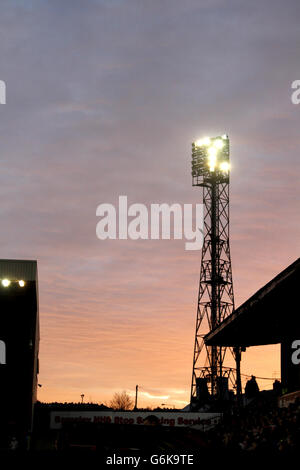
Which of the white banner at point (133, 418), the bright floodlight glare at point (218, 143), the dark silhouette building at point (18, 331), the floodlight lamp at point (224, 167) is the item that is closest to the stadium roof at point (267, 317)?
the white banner at point (133, 418)

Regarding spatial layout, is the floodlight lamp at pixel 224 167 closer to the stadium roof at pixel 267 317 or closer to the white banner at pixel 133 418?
the stadium roof at pixel 267 317

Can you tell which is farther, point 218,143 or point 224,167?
point 218,143

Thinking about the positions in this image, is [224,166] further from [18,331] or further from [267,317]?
[267,317]

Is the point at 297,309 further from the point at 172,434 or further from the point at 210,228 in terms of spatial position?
the point at 210,228

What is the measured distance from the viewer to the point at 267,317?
3391 cm

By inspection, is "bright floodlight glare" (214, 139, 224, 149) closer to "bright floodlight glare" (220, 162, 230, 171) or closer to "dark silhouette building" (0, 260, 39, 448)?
"bright floodlight glare" (220, 162, 230, 171)

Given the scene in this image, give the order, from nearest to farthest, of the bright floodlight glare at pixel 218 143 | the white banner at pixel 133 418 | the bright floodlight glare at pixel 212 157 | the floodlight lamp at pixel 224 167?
1. the white banner at pixel 133 418
2. the bright floodlight glare at pixel 212 157
3. the floodlight lamp at pixel 224 167
4. the bright floodlight glare at pixel 218 143

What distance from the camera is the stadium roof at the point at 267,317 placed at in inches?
1033

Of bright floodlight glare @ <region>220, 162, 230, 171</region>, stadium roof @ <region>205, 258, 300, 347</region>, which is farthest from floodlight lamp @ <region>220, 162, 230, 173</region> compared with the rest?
stadium roof @ <region>205, 258, 300, 347</region>

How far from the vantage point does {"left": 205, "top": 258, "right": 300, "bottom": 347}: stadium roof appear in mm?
26250

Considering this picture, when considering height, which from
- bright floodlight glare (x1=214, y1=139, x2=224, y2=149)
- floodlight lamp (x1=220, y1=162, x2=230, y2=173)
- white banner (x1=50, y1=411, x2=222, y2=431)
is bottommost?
white banner (x1=50, y1=411, x2=222, y2=431)

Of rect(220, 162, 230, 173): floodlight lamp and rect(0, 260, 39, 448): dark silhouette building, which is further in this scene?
rect(220, 162, 230, 173): floodlight lamp

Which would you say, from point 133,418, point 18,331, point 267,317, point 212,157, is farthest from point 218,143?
point 267,317

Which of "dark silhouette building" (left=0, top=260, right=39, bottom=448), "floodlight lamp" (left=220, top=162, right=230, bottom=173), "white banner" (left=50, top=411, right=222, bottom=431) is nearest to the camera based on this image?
"white banner" (left=50, top=411, right=222, bottom=431)
